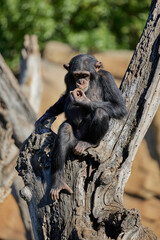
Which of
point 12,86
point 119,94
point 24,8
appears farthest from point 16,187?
point 24,8

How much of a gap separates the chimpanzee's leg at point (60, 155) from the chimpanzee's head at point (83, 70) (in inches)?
24.4

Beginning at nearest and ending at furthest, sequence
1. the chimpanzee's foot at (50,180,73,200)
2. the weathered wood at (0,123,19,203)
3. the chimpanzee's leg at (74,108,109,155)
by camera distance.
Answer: the chimpanzee's foot at (50,180,73,200), the chimpanzee's leg at (74,108,109,155), the weathered wood at (0,123,19,203)

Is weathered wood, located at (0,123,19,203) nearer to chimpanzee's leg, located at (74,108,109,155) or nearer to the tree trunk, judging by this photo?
the tree trunk

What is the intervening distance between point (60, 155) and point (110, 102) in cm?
106

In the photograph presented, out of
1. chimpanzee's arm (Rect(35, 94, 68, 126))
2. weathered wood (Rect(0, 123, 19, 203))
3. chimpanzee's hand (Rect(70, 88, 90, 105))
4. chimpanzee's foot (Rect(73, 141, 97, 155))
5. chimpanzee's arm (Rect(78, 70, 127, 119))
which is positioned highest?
chimpanzee's hand (Rect(70, 88, 90, 105))

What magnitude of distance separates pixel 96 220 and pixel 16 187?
11.9 feet

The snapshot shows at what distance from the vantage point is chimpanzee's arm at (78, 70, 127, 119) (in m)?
4.53

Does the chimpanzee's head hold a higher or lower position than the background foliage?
higher

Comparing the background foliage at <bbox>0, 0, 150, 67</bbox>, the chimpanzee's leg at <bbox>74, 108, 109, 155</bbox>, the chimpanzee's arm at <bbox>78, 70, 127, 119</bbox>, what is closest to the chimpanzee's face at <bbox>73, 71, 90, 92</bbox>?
the chimpanzee's arm at <bbox>78, 70, 127, 119</bbox>

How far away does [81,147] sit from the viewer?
4.24m

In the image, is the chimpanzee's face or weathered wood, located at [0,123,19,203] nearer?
the chimpanzee's face

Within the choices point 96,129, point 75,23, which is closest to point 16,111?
point 96,129

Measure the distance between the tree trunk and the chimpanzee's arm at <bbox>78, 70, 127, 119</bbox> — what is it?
0.16 m

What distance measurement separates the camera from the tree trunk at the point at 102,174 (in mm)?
3578
